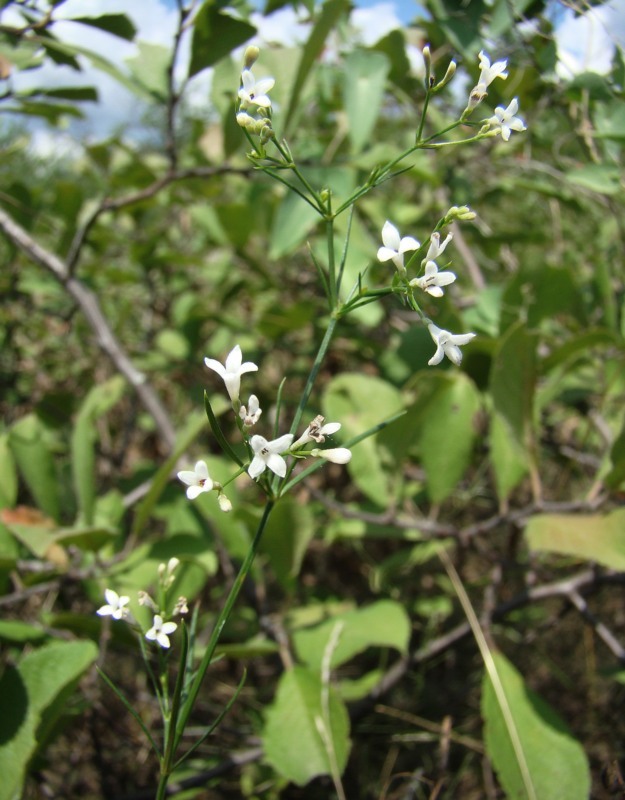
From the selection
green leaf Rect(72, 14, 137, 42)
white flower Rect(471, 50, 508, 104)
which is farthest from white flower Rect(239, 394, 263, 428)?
green leaf Rect(72, 14, 137, 42)

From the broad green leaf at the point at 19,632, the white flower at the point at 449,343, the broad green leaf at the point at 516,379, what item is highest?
the white flower at the point at 449,343

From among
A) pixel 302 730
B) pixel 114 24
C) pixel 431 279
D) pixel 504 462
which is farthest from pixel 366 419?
pixel 114 24

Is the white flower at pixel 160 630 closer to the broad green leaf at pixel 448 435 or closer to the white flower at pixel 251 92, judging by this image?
the white flower at pixel 251 92

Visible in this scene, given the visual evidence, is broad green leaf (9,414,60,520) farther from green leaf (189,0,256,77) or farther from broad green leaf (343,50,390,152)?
broad green leaf (343,50,390,152)

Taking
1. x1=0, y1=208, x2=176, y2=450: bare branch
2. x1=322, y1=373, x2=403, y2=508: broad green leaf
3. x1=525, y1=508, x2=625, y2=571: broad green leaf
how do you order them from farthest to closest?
1. x1=0, y1=208, x2=176, y2=450: bare branch
2. x1=322, y1=373, x2=403, y2=508: broad green leaf
3. x1=525, y1=508, x2=625, y2=571: broad green leaf

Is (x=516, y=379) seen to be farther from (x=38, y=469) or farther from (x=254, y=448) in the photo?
(x=38, y=469)

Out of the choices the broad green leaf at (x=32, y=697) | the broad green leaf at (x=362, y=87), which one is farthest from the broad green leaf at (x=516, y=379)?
the broad green leaf at (x=32, y=697)
